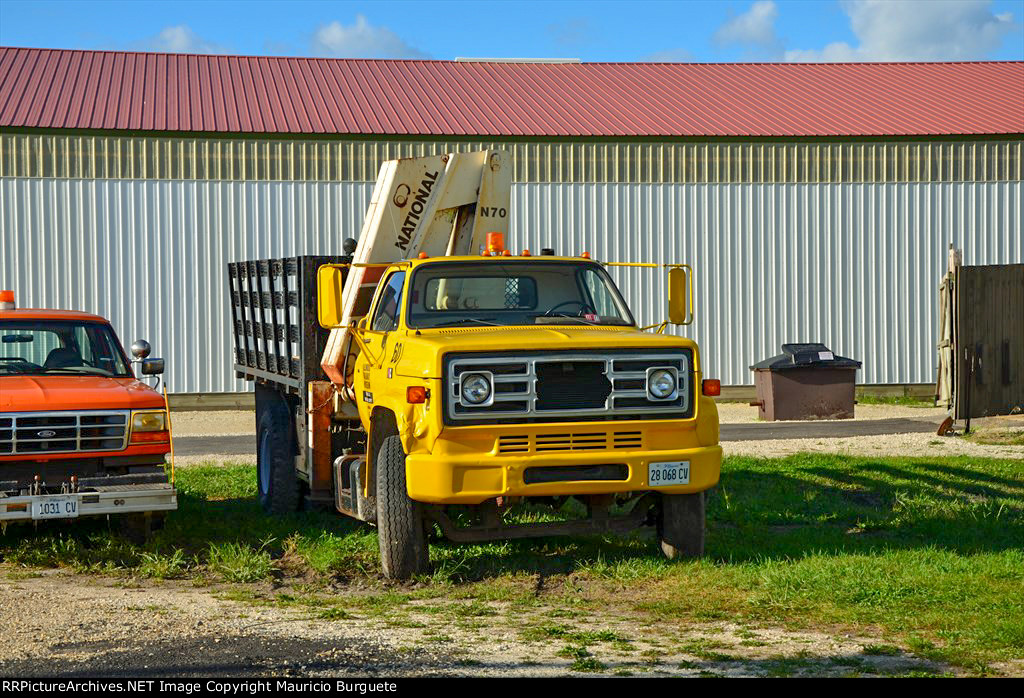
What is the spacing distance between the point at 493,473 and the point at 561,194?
685 inches

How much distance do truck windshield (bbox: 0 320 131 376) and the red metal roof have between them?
1372 centimetres

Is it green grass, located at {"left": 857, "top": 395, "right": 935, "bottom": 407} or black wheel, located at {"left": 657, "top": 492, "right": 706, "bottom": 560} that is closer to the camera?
black wheel, located at {"left": 657, "top": 492, "right": 706, "bottom": 560}

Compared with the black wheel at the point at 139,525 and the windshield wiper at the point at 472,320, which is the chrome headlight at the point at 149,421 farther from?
the windshield wiper at the point at 472,320

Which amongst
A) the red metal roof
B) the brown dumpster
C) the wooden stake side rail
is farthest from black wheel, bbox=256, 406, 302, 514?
the red metal roof

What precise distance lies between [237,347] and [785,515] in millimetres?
6266

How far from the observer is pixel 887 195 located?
26.1m

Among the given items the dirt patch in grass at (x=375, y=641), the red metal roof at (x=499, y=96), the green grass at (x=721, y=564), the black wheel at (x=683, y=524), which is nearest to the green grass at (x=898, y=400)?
the red metal roof at (x=499, y=96)

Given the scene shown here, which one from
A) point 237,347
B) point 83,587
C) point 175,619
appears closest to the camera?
point 175,619

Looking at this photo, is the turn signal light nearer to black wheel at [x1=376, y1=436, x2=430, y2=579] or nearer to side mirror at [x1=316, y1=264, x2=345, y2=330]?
side mirror at [x1=316, y1=264, x2=345, y2=330]

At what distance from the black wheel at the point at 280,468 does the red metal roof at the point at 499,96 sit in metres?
13.6

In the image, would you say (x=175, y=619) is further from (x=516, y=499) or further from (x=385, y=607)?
(x=516, y=499)

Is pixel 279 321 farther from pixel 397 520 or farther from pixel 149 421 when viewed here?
pixel 397 520

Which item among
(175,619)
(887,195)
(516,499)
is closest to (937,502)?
(516,499)

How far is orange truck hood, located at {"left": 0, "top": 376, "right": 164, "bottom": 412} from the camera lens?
9602mm
